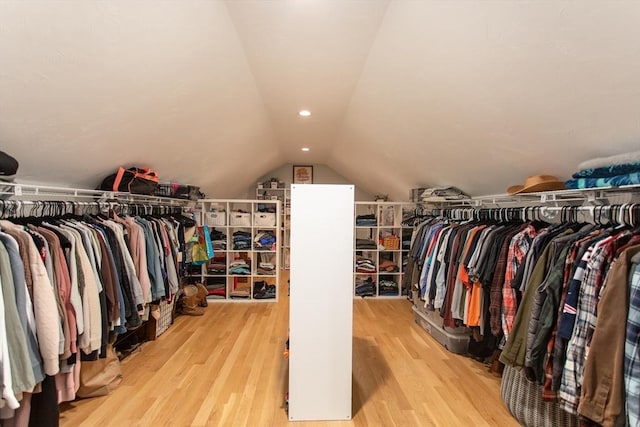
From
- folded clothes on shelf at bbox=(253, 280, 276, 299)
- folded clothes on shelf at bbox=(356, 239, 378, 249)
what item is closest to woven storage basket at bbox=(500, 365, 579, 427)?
folded clothes on shelf at bbox=(356, 239, 378, 249)

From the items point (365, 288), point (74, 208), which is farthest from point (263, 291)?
point (74, 208)

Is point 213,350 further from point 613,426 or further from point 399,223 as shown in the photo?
point 399,223

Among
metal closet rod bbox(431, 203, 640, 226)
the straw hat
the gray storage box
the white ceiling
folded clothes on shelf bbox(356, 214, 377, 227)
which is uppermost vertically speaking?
the white ceiling

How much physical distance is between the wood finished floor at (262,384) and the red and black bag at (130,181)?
4.86ft

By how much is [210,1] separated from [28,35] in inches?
30.7

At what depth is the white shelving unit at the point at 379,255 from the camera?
189 inches

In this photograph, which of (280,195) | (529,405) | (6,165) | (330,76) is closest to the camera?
(6,165)

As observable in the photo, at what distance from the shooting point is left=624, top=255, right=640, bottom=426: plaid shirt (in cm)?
114

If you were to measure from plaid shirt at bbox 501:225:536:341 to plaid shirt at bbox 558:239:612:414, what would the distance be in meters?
0.67

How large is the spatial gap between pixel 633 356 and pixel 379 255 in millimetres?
3839

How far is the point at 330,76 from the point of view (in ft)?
8.36

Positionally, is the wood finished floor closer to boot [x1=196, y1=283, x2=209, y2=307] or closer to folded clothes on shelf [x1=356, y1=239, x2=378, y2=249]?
boot [x1=196, y1=283, x2=209, y2=307]

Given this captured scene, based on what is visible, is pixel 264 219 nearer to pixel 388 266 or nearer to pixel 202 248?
pixel 202 248

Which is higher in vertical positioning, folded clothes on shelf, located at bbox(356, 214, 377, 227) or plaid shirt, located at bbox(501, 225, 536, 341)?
folded clothes on shelf, located at bbox(356, 214, 377, 227)
